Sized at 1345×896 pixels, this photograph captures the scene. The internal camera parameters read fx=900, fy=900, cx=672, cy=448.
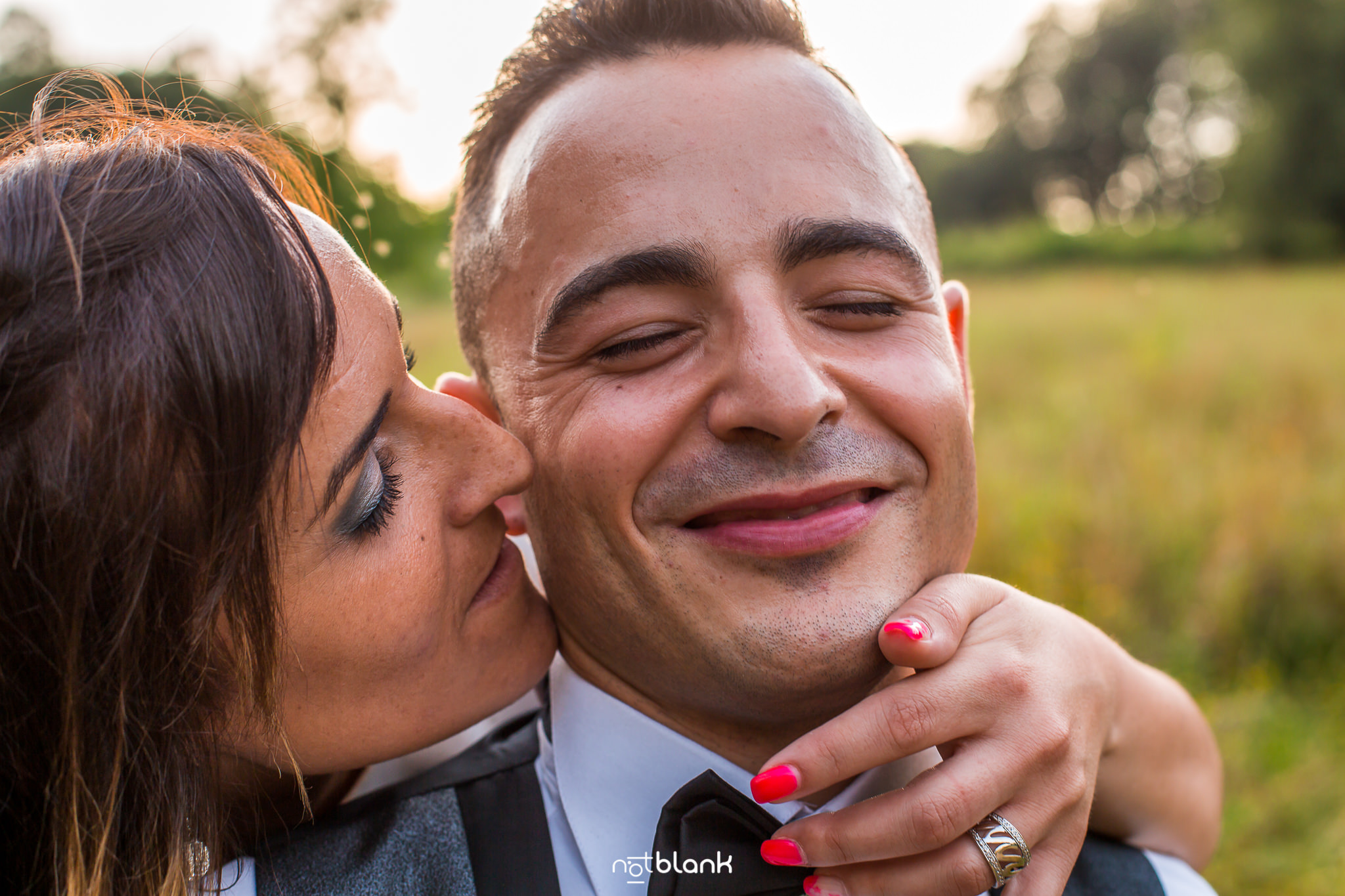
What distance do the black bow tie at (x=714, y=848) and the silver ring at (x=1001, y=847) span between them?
368mm

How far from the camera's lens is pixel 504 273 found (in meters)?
2.18

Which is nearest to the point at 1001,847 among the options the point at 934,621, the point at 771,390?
the point at 934,621

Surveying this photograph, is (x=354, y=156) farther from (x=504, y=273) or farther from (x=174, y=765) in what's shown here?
(x=174, y=765)

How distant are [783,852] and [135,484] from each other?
1.38 m

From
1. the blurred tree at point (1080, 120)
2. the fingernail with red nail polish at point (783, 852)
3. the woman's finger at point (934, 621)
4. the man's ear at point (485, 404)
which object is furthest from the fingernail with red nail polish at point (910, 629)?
the blurred tree at point (1080, 120)

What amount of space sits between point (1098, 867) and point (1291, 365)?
7.04 meters

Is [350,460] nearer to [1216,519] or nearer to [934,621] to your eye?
[934,621]

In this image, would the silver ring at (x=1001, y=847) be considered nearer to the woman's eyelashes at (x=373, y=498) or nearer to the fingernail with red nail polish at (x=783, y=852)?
A: the fingernail with red nail polish at (x=783, y=852)

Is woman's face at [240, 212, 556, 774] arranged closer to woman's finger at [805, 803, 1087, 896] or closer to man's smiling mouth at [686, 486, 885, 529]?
man's smiling mouth at [686, 486, 885, 529]

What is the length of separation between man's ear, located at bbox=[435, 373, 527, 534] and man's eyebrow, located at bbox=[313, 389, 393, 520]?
499mm

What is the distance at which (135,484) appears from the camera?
157 cm

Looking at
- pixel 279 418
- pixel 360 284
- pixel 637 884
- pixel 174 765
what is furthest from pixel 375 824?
pixel 360 284

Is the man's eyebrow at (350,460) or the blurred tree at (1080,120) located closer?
the man's eyebrow at (350,460)

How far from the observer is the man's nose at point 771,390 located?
1.74 meters
